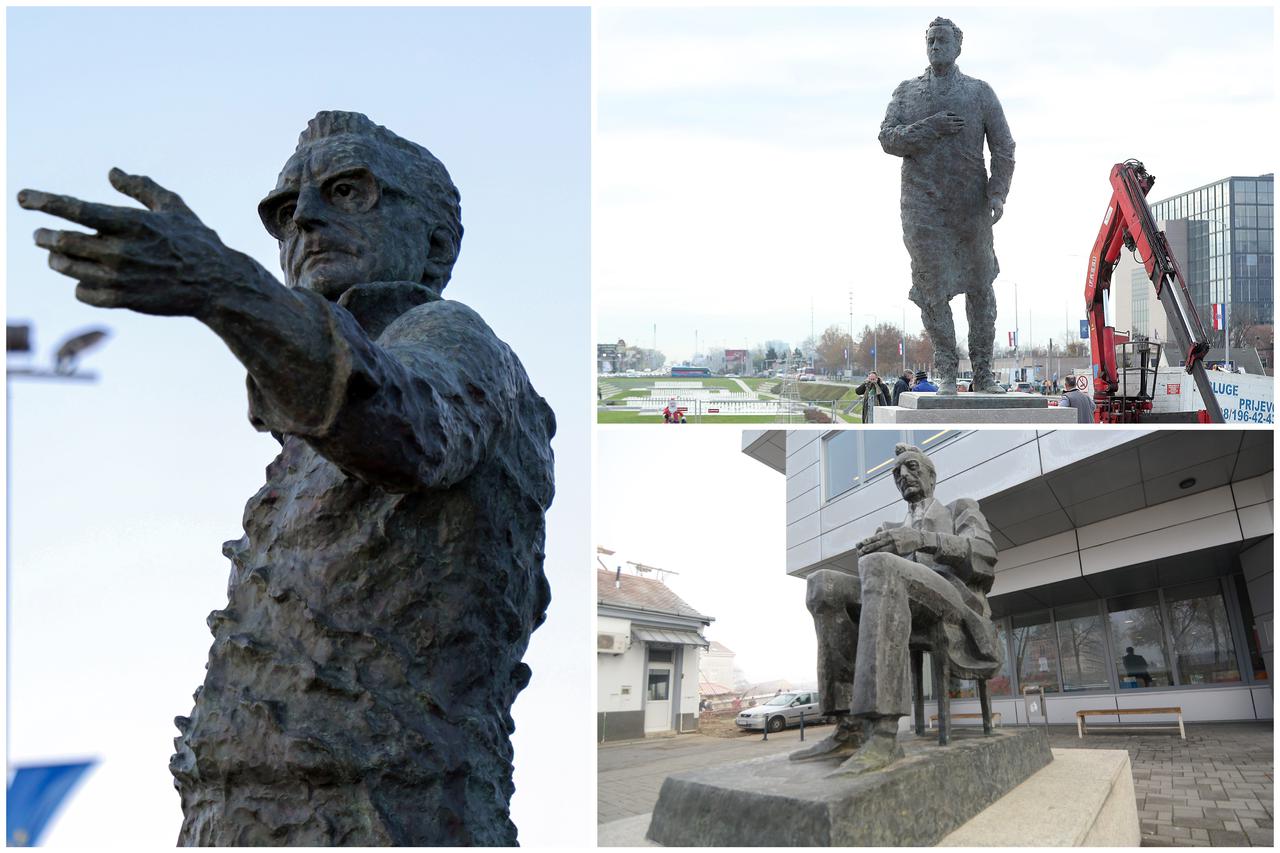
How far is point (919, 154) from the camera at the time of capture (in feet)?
23.8

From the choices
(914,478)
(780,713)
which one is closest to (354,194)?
(914,478)

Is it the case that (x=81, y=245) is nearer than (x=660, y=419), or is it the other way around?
(x=81, y=245)

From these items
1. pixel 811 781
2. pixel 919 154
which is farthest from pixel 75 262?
pixel 919 154

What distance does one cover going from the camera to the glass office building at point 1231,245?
88.2ft

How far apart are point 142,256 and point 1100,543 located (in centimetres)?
1396

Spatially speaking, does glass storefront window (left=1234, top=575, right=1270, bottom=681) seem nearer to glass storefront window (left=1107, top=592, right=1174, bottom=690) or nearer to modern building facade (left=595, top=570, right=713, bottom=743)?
glass storefront window (left=1107, top=592, right=1174, bottom=690)

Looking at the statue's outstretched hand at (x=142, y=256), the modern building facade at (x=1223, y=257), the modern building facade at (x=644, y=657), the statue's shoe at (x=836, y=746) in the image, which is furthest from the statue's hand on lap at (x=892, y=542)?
the modern building facade at (x=1223, y=257)

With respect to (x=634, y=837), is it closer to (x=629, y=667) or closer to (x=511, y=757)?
(x=511, y=757)

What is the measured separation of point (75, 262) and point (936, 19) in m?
7.31

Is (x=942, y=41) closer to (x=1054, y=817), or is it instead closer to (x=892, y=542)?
(x=892, y=542)

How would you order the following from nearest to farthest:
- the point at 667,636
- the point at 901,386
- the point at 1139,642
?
→ the point at 901,386, the point at 1139,642, the point at 667,636

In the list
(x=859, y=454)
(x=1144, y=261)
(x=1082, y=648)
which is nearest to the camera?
(x=1144, y=261)

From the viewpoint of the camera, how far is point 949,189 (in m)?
7.33

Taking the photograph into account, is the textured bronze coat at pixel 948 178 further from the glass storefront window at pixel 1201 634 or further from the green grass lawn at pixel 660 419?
the glass storefront window at pixel 1201 634
